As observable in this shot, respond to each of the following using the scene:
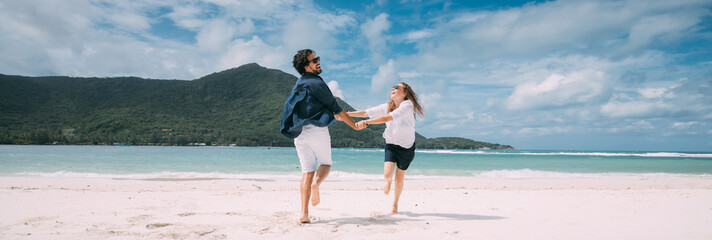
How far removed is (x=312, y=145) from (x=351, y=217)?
4.15ft

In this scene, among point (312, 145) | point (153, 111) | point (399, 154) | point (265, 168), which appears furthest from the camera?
point (153, 111)

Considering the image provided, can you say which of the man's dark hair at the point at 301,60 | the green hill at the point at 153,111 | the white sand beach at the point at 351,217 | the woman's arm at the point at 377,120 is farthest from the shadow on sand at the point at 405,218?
the green hill at the point at 153,111

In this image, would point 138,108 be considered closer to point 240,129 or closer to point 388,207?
point 240,129

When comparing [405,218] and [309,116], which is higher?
[309,116]

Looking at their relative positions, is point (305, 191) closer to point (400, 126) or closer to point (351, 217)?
point (351, 217)

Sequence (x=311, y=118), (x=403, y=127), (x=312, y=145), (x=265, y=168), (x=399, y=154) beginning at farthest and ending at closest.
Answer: (x=265, y=168), (x=399, y=154), (x=403, y=127), (x=312, y=145), (x=311, y=118)

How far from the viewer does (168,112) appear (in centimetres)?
7925

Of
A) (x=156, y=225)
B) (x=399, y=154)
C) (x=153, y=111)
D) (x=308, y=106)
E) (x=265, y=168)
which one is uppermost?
(x=153, y=111)

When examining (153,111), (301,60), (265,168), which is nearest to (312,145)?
(301,60)

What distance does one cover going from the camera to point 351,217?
4.68m

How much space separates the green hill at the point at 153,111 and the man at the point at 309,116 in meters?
67.8

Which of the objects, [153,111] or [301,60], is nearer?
[301,60]

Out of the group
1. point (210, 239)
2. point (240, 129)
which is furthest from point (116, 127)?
point (210, 239)

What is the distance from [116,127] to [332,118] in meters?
81.9
